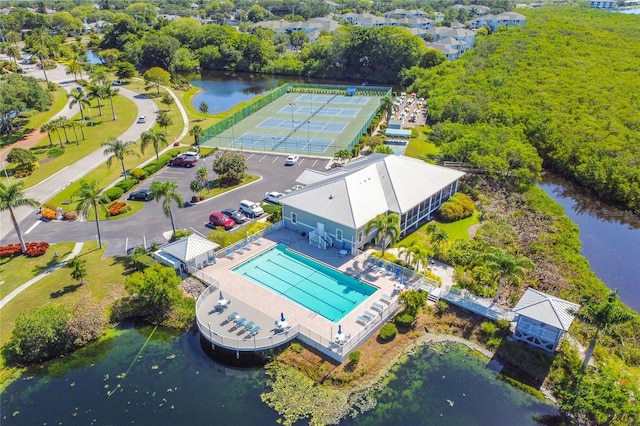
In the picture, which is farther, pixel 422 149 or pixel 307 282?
pixel 422 149

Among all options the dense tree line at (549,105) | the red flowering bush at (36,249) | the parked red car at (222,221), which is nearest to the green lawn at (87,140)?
the red flowering bush at (36,249)

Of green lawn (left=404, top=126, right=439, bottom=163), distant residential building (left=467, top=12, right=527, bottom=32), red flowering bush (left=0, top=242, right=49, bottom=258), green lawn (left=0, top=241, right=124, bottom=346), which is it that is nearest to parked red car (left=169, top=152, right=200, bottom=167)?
red flowering bush (left=0, top=242, right=49, bottom=258)

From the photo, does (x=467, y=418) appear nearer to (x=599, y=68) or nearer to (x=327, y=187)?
(x=327, y=187)

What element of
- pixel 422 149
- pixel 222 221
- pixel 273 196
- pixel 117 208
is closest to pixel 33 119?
pixel 117 208

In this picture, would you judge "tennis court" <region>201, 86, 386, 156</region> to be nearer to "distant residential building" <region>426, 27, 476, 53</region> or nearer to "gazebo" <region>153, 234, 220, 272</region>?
"gazebo" <region>153, 234, 220, 272</region>

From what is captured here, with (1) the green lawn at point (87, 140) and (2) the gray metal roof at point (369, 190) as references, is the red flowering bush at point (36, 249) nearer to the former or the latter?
(1) the green lawn at point (87, 140)

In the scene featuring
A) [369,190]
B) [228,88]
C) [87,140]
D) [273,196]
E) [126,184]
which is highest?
[369,190]

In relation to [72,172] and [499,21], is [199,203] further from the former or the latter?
[499,21]

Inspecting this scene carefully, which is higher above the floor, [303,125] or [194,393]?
[303,125]
